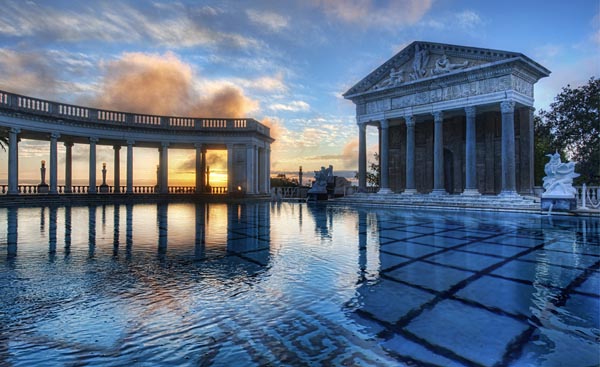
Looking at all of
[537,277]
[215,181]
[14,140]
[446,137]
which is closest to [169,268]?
[537,277]

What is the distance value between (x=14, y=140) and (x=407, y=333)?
29297 mm

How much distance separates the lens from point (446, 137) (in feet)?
93.0

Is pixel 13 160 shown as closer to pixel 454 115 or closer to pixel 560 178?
pixel 454 115

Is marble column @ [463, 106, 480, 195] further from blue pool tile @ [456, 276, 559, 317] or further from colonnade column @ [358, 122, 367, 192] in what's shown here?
blue pool tile @ [456, 276, 559, 317]

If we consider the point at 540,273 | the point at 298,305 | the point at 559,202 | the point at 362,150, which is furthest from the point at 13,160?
the point at 559,202

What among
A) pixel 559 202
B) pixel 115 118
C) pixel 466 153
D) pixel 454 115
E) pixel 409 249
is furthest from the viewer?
pixel 115 118

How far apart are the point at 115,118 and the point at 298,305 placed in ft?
99.8

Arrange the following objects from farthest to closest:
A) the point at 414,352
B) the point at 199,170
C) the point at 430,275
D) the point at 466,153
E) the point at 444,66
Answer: the point at 199,170 < the point at 444,66 < the point at 466,153 < the point at 430,275 < the point at 414,352

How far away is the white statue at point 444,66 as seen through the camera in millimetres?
22587

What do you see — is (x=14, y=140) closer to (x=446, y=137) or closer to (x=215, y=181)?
(x=215, y=181)

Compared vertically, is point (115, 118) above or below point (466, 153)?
above

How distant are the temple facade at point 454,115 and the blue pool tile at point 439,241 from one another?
14666 millimetres

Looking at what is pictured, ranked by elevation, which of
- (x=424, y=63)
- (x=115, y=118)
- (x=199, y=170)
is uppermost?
(x=424, y=63)

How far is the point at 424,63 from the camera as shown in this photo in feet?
80.6
